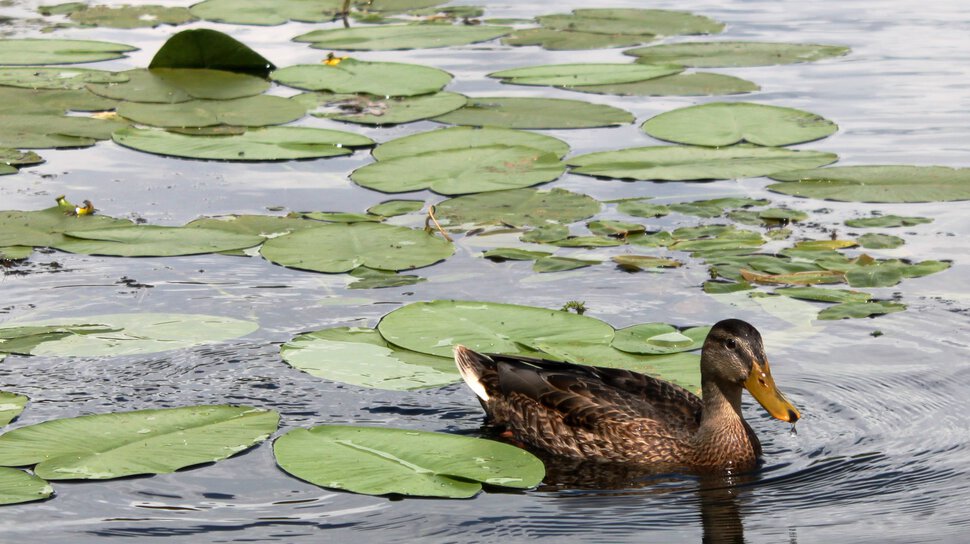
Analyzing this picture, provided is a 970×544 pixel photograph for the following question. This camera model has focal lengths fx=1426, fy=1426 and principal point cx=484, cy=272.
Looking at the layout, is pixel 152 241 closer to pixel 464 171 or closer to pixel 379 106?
pixel 464 171

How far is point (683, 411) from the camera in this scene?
23.1ft

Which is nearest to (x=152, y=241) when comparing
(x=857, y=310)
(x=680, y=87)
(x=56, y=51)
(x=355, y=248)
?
(x=355, y=248)

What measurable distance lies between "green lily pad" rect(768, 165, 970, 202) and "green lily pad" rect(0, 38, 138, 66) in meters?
7.66

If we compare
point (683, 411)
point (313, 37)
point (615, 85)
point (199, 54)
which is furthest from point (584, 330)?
point (313, 37)

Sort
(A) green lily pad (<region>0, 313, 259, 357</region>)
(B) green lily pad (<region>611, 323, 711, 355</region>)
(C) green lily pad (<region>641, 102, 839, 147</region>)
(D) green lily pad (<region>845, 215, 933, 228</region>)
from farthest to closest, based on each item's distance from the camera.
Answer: (C) green lily pad (<region>641, 102, 839, 147</region>) → (D) green lily pad (<region>845, 215, 933, 228</region>) → (B) green lily pad (<region>611, 323, 711, 355</region>) → (A) green lily pad (<region>0, 313, 259, 357</region>)

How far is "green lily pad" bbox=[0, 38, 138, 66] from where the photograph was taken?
48.1 ft

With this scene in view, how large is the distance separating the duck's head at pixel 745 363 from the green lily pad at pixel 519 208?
10.4 feet

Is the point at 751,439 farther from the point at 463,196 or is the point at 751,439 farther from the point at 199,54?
the point at 199,54

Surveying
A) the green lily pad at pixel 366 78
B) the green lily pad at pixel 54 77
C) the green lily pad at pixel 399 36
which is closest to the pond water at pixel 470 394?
the green lily pad at pixel 366 78

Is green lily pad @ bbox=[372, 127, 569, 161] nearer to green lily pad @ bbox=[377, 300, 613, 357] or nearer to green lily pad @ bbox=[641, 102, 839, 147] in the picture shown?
green lily pad @ bbox=[641, 102, 839, 147]

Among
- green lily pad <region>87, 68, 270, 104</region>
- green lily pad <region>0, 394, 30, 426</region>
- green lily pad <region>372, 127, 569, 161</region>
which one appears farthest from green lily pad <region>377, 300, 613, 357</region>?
green lily pad <region>87, 68, 270, 104</region>

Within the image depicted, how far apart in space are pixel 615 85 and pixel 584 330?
6.24m

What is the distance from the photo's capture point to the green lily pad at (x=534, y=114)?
1239 cm

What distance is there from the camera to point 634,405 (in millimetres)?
6965
